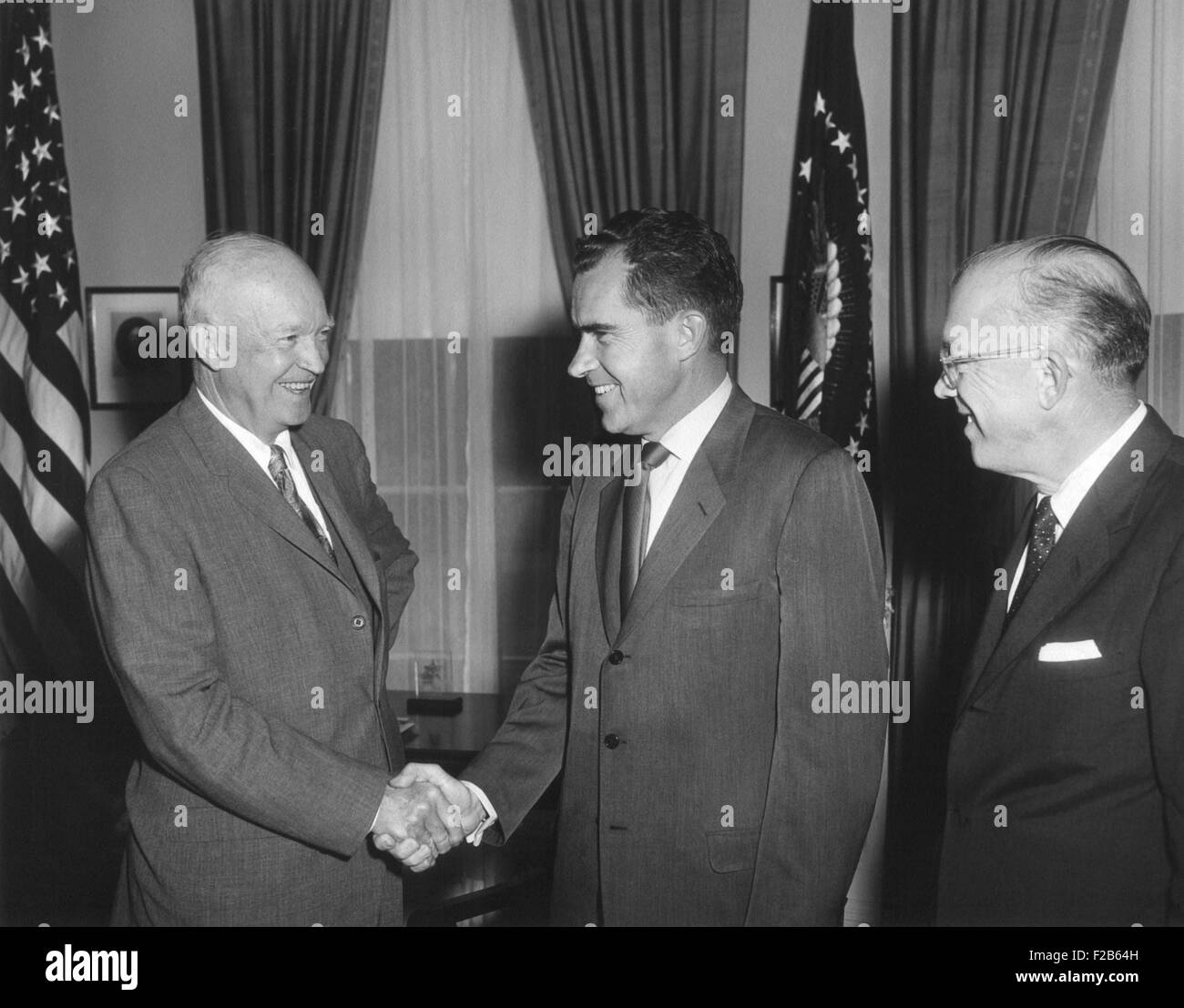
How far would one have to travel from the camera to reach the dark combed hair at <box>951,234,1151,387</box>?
1951 millimetres

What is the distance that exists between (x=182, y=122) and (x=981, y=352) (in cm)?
473

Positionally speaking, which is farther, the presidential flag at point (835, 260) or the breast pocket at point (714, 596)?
the presidential flag at point (835, 260)

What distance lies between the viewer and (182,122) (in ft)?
18.4

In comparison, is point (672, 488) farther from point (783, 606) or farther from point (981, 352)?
point (981, 352)

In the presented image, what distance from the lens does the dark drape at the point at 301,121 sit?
533 cm

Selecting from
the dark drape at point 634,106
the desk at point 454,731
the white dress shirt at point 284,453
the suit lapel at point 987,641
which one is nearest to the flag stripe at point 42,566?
the desk at point 454,731

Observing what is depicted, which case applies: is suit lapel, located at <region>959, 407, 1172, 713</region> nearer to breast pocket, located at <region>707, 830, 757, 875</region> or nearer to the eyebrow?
breast pocket, located at <region>707, 830, 757, 875</region>

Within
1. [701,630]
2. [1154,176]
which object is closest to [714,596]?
[701,630]

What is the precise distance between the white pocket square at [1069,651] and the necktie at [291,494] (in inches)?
58.1

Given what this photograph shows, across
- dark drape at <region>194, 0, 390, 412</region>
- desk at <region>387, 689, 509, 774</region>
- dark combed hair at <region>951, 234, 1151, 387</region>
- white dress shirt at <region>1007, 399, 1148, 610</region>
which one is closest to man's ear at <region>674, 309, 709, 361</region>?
dark combed hair at <region>951, 234, 1151, 387</region>

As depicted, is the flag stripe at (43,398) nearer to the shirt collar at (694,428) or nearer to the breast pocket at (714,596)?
the shirt collar at (694,428)

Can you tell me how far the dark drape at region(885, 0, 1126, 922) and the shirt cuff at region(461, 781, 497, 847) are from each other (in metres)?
2.56

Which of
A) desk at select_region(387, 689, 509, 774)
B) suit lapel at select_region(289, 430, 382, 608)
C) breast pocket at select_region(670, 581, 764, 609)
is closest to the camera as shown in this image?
breast pocket at select_region(670, 581, 764, 609)
